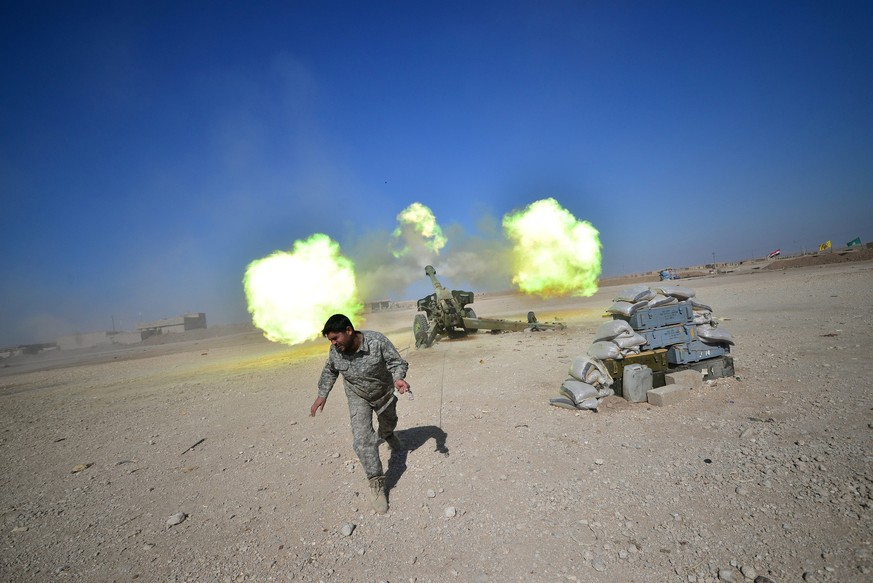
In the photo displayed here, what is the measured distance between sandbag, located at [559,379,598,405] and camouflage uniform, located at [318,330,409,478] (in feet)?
11.3

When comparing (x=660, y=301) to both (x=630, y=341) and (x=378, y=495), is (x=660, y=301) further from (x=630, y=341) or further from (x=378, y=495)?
(x=378, y=495)

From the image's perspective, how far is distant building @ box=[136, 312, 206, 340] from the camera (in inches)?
2126

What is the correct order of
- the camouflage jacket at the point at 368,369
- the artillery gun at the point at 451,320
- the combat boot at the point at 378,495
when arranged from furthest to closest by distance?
1. the artillery gun at the point at 451,320
2. the camouflage jacket at the point at 368,369
3. the combat boot at the point at 378,495

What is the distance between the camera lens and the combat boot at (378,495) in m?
4.29

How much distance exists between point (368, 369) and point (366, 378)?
114 mm

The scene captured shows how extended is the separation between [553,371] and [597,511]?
5883mm

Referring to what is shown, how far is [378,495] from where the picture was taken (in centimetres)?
436

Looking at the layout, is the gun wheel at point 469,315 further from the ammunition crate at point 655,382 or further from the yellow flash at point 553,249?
the ammunition crate at point 655,382

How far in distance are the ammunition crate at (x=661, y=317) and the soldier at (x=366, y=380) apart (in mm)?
5000

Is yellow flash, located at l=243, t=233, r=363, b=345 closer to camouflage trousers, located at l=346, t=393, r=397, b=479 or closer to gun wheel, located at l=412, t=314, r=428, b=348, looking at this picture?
gun wheel, located at l=412, t=314, r=428, b=348

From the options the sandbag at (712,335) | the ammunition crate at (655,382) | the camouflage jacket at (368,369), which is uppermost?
the camouflage jacket at (368,369)

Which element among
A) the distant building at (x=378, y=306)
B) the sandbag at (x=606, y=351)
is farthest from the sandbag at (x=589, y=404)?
the distant building at (x=378, y=306)

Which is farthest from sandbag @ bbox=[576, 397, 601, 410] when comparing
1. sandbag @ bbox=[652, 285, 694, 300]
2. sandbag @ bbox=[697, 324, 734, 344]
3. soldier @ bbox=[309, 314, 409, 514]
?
soldier @ bbox=[309, 314, 409, 514]

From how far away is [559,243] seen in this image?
18625mm
